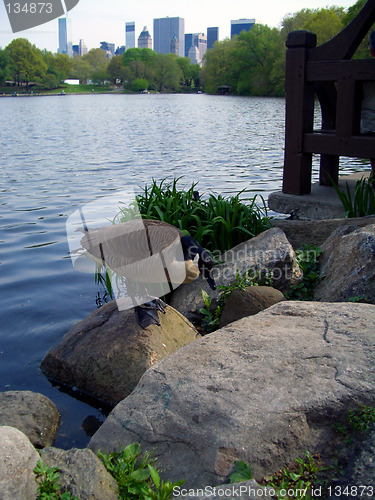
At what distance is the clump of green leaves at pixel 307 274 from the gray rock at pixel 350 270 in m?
0.09

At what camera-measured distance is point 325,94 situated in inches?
272

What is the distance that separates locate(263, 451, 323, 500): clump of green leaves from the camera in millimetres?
2184

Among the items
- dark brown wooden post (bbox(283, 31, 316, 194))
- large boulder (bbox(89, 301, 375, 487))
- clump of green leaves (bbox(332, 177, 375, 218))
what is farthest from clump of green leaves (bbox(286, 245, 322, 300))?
dark brown wooden post (bbox(283, 31, 316, 194))

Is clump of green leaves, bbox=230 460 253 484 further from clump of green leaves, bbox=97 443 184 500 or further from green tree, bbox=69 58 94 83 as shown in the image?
green tree, bbox=69 58 94 83

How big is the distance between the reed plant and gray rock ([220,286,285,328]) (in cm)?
132

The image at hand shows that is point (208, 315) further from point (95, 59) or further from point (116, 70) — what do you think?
point (95, 59)

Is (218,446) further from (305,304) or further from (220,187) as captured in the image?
(220,187)

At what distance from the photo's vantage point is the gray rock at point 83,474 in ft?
7.48

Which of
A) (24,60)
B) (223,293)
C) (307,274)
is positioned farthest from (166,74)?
(223,293)

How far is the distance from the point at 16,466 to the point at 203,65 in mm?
128912

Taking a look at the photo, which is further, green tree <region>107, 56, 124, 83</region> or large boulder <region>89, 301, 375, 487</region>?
green tree <region>107, 56, 124, 83</region>

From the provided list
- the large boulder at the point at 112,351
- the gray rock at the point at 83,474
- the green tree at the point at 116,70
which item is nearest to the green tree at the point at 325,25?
the large boulder at the point at 112,351

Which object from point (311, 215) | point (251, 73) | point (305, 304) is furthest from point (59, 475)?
point (251, 73)

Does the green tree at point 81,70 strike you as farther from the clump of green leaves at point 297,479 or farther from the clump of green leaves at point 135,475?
the clump of green leaves at point 297,479
